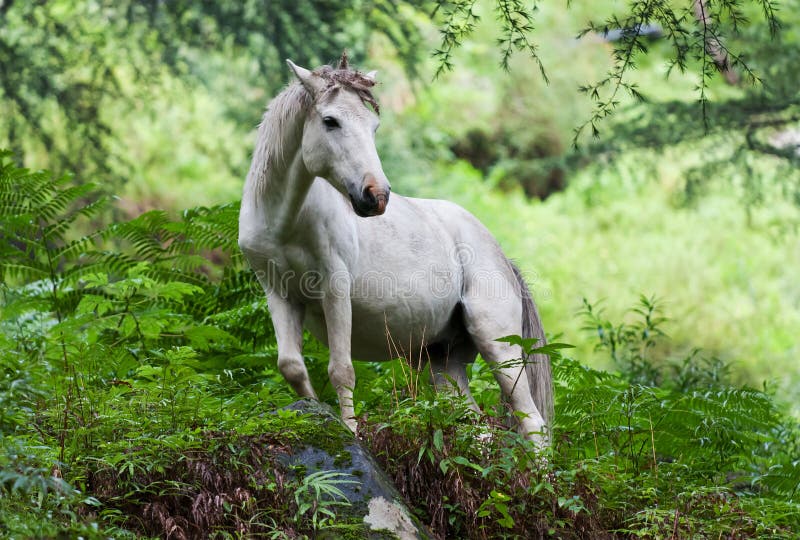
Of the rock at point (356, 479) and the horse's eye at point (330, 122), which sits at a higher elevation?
the horse's eye at point (330, 122)

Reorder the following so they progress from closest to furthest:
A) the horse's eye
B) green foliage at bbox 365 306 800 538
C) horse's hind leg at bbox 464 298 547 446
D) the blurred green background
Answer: green foliage at bbox 365 306 800 538 < the horse's eye < horse's hind leg at bbox 464 298 547 446 < the blurred green background

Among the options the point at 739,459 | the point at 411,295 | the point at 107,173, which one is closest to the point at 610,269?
the point at 107,173

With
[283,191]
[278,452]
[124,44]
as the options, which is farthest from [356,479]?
[124,44]

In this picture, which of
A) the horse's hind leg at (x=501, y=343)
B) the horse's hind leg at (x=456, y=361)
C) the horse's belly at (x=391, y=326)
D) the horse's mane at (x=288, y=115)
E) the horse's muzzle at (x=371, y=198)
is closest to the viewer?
the horse's muzzle at (x=371, y=198)

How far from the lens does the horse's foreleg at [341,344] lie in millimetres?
4973

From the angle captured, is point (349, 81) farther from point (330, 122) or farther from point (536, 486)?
point (536, 486)

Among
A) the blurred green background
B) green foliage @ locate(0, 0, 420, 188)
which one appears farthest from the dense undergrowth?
green foliage @ locate(0, 0, 420, 188)

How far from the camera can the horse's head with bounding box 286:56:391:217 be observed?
4.57m

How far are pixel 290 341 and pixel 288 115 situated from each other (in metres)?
1.24

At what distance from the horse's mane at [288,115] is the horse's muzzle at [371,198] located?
21.8 inches

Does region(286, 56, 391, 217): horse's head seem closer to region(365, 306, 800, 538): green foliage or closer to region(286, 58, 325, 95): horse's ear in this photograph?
region(286, 58, 325, 95): horse's ear

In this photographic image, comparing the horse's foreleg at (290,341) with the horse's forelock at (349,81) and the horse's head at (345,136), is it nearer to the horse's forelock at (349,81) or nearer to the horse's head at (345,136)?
the horse's head at (345,136)

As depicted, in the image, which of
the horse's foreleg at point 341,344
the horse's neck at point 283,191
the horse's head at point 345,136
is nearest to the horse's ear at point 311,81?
the horse's head at point 345,136

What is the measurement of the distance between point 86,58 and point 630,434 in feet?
37.8
